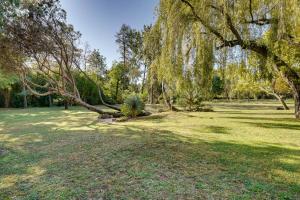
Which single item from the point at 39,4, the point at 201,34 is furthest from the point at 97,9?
the point at 201,34

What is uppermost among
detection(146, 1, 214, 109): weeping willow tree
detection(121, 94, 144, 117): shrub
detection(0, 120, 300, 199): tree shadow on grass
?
detection(146, 1, 214, 109): weeping willow tree

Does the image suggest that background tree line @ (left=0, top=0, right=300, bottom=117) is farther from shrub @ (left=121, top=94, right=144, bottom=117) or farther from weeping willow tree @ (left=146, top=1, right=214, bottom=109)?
shrub @ (left=121, top=94, right=144, bottom=117)

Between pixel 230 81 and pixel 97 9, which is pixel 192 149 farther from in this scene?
pixel 97 9

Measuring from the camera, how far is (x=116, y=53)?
111 feet

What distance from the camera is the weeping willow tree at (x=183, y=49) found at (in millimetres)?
8219

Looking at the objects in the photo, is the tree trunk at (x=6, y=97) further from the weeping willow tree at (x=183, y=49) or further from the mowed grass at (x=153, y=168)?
the mowed grass at (x=153, y=168)

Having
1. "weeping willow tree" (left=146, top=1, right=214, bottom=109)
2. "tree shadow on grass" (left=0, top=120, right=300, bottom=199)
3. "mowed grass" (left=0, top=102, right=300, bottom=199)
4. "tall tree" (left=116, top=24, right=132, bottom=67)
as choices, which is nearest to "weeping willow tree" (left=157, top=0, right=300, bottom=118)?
"weeping willow tree" (left=146, top=1, right=214, bottom=109)

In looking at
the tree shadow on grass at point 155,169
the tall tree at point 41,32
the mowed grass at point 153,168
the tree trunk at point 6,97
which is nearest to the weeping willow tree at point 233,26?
the mowed grass at point 153,168

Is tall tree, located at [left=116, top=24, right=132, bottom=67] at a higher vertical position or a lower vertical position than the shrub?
higher

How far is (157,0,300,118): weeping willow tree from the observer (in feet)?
24.5

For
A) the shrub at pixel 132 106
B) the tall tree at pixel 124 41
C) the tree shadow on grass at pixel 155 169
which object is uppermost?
the tall tree at pixel 124 41

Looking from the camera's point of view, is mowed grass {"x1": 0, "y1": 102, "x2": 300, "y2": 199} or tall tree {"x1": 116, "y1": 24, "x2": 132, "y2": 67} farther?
tall tree {"x1": 116, "y1": 24, "x2": 132, "y2": 67}

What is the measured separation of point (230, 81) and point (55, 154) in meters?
7.98

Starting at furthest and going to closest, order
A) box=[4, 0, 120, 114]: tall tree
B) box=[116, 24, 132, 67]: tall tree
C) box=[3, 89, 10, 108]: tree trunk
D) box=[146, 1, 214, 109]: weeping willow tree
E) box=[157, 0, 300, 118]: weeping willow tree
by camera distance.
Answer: box=[116, 24, 132, 67]: tall tree, box=[3, 89, 10, 108]: tree trunk, box=[4, 0, 120, 114]: tall tree, box=[146, 1, 214, 109]: weeping willow tree, box=[157, 0, 300, 118]: weeping willow tree
